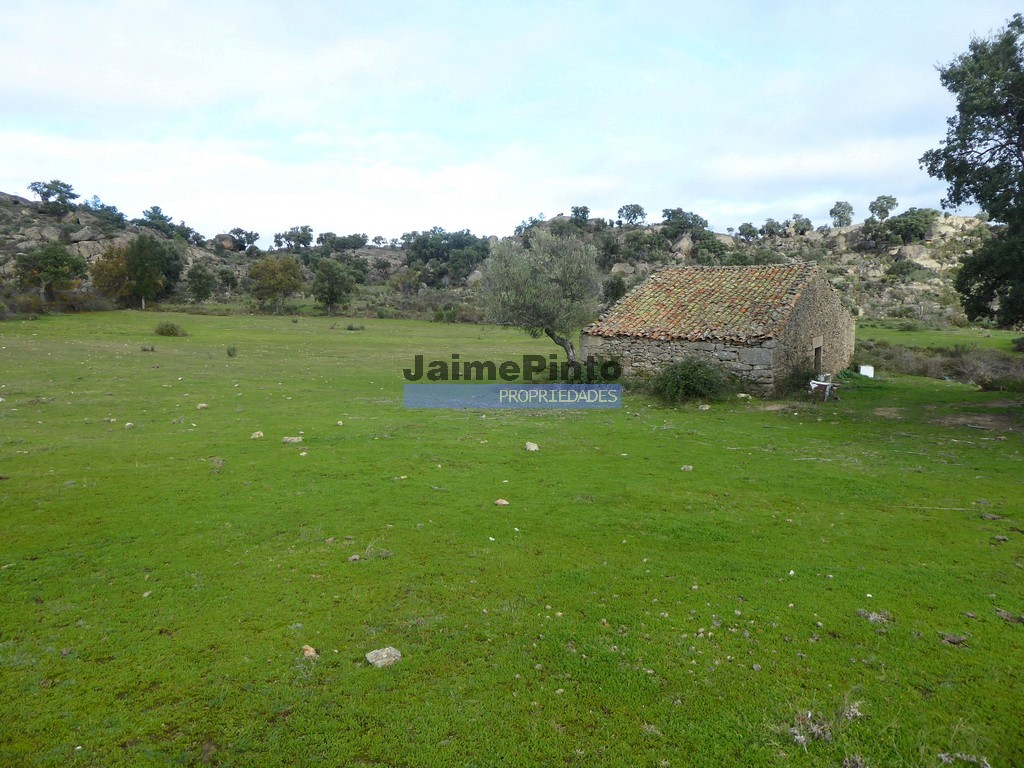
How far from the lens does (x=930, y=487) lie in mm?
9375

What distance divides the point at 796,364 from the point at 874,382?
4450 mm

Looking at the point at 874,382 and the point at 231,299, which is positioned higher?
the point at 231,299

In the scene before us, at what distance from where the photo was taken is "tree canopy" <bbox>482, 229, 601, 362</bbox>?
2269cm

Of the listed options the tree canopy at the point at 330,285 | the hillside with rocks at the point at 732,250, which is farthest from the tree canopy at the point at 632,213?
the tree canopy at the point at 330,285

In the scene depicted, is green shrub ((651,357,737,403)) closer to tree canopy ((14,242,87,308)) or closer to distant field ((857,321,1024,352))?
distant field ((857,321,1024,352))

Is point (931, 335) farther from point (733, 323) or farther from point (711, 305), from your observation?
point (733, 323)

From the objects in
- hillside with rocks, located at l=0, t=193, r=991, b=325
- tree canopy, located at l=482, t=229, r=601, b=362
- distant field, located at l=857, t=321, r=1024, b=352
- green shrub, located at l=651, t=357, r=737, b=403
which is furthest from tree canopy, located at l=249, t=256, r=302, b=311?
distant field, located at l=857, t=321, r=1024, b=352

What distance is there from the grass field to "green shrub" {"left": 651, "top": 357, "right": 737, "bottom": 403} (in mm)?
6060

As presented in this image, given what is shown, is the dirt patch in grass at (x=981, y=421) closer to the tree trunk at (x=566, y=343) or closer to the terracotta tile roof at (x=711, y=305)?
the terracotta tile roof at (x=711, y=305)

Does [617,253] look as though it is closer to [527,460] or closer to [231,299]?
[231,299]

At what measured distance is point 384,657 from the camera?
464cm

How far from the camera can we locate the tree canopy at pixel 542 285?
893 inches

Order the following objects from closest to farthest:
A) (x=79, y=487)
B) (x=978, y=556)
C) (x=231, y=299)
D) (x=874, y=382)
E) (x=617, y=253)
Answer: (x=978, y=556) → (x=79, y=487) → (x=874, y=382) → (x=231, y=299) → (x=617, y=253)

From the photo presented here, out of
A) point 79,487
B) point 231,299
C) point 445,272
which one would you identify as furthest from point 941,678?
point 445,272
